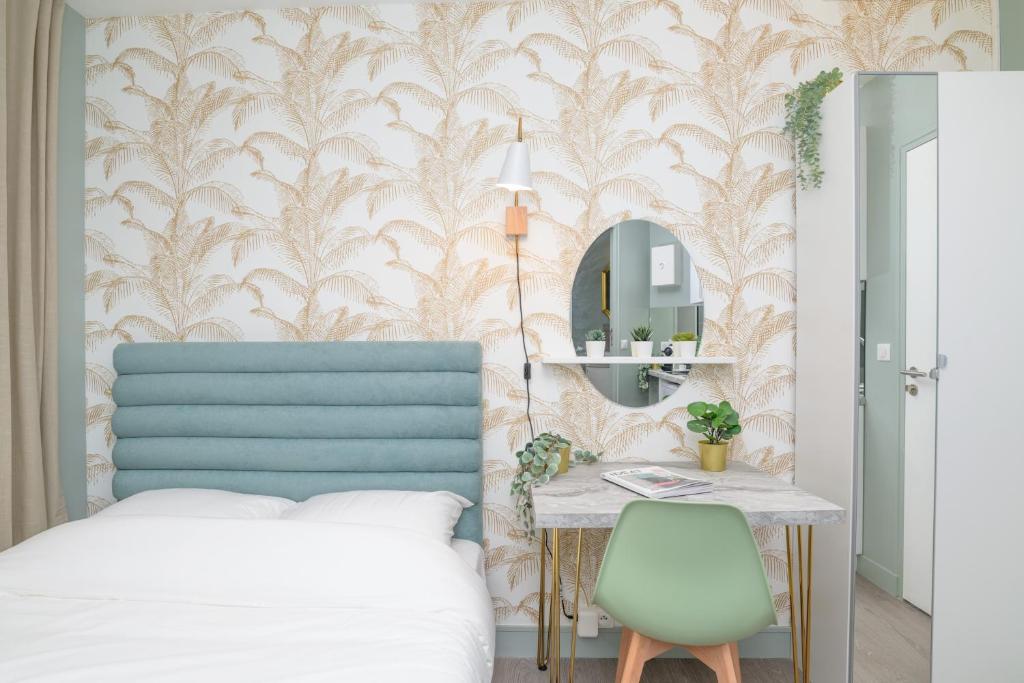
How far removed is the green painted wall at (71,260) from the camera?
2.35 meters

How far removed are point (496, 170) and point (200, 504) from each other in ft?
5.69

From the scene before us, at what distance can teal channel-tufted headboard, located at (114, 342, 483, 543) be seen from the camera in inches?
87.5

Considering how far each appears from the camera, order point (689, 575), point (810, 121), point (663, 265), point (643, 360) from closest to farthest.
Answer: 1. point (689, 575)
2. point (810, 121)
3. point (643, 360)
4. point (663, 265)

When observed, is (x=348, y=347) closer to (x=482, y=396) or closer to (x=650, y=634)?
(x=482, y=396)

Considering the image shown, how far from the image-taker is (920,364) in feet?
6.16

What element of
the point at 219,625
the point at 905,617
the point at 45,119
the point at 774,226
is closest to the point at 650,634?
the point at 905,617

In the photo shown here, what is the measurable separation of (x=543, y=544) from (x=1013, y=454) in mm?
1643

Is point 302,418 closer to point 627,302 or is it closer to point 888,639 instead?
point 627,302

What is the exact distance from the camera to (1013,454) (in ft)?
6.10

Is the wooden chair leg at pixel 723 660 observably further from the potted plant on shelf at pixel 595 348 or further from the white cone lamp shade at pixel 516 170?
the white cone lamp shade at pixel 516 170

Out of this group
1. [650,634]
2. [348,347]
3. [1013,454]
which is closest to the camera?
[650,634]

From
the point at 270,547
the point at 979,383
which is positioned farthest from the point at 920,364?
the point at 270,547

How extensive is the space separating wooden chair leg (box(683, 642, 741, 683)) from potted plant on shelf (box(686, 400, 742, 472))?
0.71 m

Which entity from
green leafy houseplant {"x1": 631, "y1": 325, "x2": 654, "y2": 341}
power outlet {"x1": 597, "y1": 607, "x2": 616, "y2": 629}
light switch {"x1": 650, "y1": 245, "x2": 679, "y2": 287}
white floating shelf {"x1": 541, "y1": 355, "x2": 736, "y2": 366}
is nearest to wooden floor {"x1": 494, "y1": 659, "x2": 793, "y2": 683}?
power outlet {"x1": 597, "y1": 607, "x2": 616, "y2": 629}
